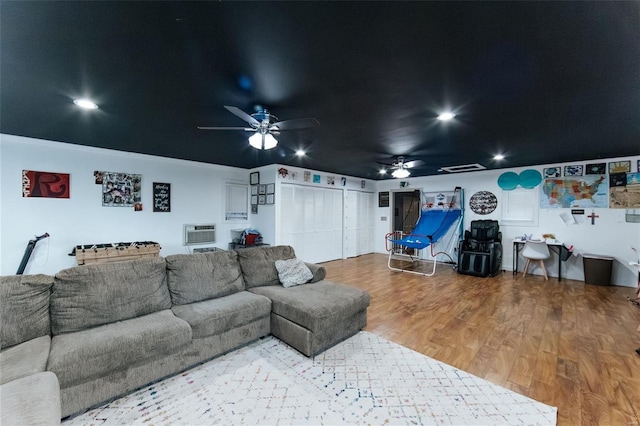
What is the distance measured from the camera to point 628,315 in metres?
3.40

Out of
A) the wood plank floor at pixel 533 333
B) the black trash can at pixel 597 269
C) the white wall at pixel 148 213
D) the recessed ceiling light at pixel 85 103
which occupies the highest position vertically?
the recessed ceiling light at pixel 85 103

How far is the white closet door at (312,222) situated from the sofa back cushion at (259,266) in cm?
242

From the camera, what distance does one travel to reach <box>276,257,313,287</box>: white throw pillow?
315 cm

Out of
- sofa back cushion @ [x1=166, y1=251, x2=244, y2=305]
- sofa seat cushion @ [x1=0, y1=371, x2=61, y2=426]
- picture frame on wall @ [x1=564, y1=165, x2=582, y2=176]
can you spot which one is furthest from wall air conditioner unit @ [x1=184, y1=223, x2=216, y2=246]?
picture frame on wall @ [x1=564, y1=165, x2=582, y2=176]

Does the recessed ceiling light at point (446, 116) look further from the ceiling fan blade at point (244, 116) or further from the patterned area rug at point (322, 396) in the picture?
the patterned area rug at point (322, 396)

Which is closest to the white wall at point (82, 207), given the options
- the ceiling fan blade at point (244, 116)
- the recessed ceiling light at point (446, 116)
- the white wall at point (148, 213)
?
the white wall at point (148, 213)

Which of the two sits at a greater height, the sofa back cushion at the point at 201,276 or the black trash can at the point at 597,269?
the sofa back cushion at the point at 201,276

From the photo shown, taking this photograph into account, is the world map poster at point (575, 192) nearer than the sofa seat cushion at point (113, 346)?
No

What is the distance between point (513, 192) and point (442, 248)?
6.79 ft

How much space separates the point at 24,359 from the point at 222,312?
120 cm

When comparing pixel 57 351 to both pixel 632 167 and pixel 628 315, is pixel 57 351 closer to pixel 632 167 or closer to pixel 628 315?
pixel 628 315

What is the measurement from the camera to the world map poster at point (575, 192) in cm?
496

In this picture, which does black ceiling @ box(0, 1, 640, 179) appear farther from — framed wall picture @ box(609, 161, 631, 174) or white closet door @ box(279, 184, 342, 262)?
white closet door @ box(279, 184, 342, 262)

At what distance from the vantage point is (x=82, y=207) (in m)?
4.21
